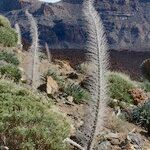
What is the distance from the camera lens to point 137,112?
543 inches

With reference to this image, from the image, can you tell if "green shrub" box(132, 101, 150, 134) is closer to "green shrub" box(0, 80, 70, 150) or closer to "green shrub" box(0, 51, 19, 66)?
"green shrub" box(0, 80, 70, 150)

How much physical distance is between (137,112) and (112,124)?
1.92 m

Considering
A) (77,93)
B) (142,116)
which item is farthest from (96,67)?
(77,93)

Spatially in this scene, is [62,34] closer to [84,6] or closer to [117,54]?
[117,54]

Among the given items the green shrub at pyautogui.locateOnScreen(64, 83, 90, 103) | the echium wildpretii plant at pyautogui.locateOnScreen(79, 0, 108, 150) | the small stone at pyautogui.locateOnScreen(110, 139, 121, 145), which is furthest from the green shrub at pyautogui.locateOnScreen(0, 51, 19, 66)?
the echium wildpretii plant at pyautogui.locateOnScreen(79, 0, 108, 150)

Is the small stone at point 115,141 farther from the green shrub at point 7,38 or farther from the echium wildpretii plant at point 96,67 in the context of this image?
the green shrub at point 7,38

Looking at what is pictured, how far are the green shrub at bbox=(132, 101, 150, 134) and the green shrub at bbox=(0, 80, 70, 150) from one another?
Answer: 393 cm

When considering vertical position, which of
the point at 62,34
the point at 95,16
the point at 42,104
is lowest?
the point at 62,34

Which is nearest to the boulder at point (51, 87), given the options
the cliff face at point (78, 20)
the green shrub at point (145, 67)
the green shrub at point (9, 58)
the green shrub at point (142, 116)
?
the green shrub at point (142, 116)

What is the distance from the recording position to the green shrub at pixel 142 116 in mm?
13223

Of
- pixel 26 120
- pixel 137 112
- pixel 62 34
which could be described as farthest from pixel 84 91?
pixel 62 34

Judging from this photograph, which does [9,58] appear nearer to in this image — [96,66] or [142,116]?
[142,116]

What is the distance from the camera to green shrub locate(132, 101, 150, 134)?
13.2 m

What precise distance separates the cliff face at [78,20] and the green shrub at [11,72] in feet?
482
